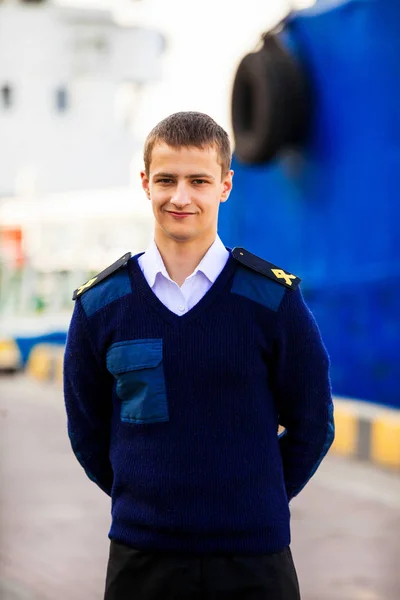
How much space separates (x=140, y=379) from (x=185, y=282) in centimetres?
19

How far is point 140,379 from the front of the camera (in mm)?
1762

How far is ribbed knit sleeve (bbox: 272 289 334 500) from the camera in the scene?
1.81 meters

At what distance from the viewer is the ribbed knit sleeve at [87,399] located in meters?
1.88

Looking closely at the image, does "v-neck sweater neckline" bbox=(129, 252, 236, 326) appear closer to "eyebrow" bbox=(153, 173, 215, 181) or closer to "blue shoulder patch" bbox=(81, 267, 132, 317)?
"blue shoulder patch" bbox=(81, 267, 132, 317)

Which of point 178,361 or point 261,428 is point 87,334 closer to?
point 178,361

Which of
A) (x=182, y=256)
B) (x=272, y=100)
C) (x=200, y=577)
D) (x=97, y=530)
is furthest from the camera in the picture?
(x=272, y=100)

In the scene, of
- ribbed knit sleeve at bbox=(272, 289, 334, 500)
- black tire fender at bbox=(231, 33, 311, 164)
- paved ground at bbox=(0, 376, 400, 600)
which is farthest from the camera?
black tire fender at bbox=(231, 33, 311, 164)

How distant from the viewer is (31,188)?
2961cm

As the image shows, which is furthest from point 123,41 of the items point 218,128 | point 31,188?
point 218,128

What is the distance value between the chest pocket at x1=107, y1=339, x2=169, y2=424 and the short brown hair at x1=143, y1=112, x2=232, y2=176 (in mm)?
347

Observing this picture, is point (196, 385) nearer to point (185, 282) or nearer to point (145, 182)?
point (185, 282)

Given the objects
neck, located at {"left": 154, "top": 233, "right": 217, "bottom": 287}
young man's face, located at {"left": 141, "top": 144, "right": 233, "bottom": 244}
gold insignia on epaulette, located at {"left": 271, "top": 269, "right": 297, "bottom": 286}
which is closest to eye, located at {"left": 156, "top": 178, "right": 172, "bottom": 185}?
young man's face, located at {"left": 141, "top": 144, "right": 233, "bottom": 244}

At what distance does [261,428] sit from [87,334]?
37 cm

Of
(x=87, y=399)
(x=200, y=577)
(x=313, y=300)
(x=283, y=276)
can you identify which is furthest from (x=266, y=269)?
(x=313, y=300)
